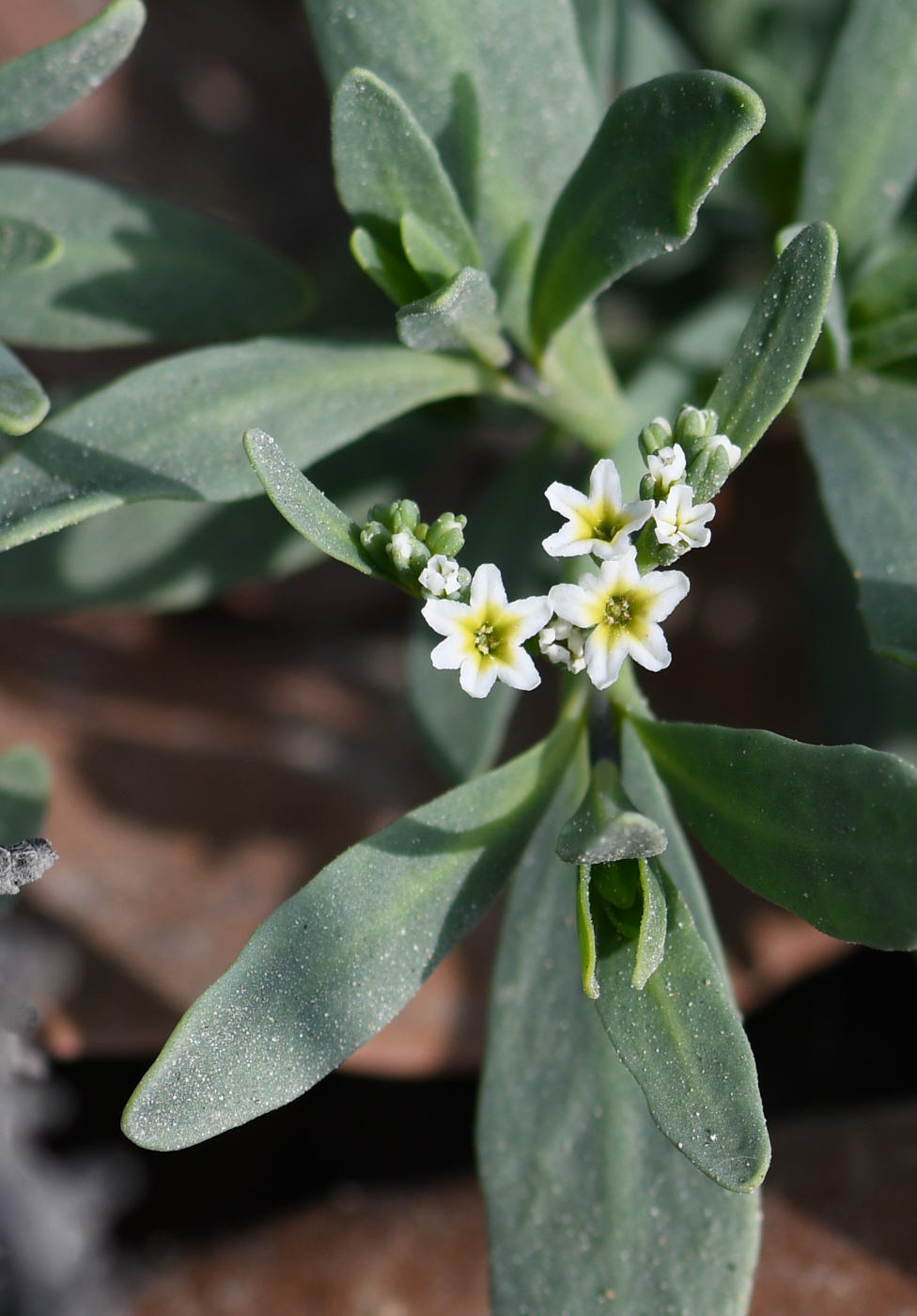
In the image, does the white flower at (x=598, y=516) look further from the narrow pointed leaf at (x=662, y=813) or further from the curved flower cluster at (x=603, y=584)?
the narrow pointed leaf at (x=662, y=813)

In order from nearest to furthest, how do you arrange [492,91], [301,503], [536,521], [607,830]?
[607,830] < [301,503] < [492,91] < [536,521]

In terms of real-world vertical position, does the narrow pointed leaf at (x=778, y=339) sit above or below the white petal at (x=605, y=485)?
above

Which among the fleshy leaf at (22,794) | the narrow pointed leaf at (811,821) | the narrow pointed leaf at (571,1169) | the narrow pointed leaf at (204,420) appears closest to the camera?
the narrow pointed leaf at (811,821)

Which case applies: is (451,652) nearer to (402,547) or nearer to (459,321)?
(402,547)

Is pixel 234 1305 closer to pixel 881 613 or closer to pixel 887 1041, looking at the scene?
pixel 887 1041

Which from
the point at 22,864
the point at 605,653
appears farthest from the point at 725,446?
the point at 22,864

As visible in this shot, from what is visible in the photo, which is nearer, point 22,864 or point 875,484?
point 22,864

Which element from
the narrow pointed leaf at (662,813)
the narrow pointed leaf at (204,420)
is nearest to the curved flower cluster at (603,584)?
the narrow pointed leaf at (662,813)
